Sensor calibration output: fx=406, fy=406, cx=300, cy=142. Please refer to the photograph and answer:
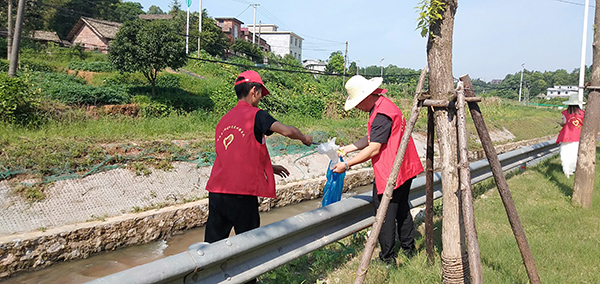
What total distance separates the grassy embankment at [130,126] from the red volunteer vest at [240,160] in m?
5.10

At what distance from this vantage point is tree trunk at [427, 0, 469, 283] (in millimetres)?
3092

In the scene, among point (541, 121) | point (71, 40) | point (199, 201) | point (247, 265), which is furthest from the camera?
point (71, 40)

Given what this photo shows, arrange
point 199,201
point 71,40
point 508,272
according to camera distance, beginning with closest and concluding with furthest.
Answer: point 508,272
point 199,201
point 71,40

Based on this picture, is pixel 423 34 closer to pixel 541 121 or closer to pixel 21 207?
pixel 21 207

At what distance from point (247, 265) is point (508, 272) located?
2294 mm

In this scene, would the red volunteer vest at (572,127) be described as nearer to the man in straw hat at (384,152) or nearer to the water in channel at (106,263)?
the man in straw hat at (384,152)

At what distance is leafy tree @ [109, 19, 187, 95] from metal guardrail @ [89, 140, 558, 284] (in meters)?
14.1

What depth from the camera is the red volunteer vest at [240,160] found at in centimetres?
315

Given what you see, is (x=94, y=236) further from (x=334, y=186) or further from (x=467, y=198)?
(x=467, y=198)

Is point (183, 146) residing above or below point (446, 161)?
below

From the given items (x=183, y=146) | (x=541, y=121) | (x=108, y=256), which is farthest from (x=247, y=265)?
(x=541, y=121)

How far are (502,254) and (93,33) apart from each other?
47.7 metres

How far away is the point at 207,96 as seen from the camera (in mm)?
19250

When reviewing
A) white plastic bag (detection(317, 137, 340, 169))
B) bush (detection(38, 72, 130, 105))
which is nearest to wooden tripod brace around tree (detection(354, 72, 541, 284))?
white plastic bag (detection(317, 137, 340, 169))
